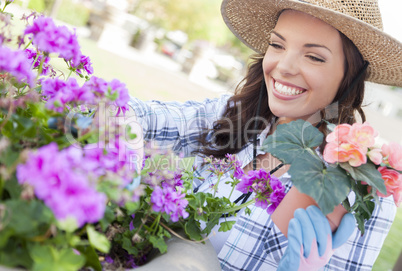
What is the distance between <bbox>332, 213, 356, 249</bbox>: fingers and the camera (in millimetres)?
980

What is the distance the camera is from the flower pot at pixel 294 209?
1015 millimetres

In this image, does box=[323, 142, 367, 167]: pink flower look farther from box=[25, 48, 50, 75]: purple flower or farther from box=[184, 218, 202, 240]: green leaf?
box=[25, 48, 50, 75]: purple flower

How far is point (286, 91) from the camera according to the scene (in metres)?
1.53

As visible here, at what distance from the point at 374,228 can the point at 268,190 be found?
653 millimetres

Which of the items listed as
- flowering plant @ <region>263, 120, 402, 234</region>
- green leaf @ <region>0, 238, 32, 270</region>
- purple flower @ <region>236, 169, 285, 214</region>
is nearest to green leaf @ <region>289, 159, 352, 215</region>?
flowering plant @ <region>263, 120, 402, 234</region>

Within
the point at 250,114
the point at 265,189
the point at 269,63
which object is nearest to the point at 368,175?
the point at 265,189

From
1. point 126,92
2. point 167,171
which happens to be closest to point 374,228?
point 167,171

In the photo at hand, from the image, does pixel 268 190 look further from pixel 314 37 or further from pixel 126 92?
pixel 314 37

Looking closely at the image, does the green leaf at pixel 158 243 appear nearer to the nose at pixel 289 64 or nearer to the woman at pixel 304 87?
the woman at pixel 304 87

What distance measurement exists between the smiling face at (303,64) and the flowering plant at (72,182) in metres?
0.59

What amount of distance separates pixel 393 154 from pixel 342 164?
0.14 m

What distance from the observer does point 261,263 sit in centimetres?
149

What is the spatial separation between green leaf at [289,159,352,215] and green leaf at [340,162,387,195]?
24 millimetres

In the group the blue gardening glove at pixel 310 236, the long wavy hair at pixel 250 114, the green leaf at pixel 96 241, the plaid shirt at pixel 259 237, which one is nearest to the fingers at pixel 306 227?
the blue gardening glove at pixel 310 236
